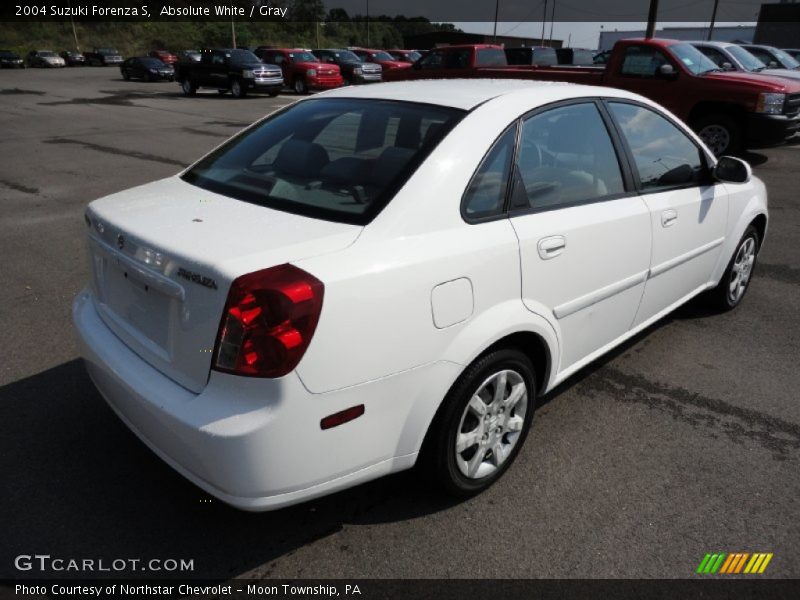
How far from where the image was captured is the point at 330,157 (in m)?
2.76

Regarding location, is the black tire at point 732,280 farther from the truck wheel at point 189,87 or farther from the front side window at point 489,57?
the truck wheel at point 189,87

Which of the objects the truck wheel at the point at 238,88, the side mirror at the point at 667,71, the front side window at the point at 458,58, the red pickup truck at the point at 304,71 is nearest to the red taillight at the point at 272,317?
the side mirror at the point at 667,71

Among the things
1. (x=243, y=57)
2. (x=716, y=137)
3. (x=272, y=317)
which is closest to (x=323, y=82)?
(x=243, y=57)

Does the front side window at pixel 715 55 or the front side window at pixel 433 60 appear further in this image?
the front side window at pixel 433 60

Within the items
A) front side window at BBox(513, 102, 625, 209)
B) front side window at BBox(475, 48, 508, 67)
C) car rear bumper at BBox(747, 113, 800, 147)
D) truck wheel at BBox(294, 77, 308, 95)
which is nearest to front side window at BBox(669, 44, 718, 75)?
car rear bumper at BBox(747, 113, 800, 147)

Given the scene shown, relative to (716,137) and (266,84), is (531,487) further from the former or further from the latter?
(266,84)

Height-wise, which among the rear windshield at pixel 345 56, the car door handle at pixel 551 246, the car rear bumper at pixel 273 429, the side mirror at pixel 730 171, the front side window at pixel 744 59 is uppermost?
the front side window at pixel 744 59

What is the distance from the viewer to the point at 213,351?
6.47 ft

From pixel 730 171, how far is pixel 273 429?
3246 mm

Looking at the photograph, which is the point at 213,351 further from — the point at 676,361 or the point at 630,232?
the point at 676,361

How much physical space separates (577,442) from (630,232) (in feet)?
3.55

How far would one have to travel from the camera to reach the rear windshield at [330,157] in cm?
237

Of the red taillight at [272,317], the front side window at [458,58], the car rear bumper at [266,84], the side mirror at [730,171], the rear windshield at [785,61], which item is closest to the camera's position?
the red taillight at [272,317]

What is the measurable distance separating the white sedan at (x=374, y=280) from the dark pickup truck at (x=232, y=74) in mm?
22221
